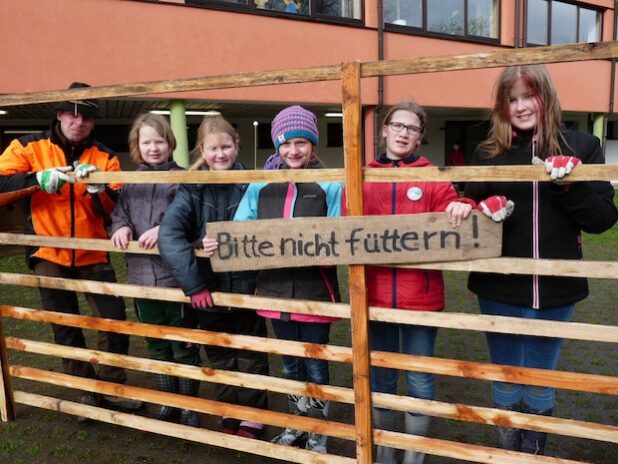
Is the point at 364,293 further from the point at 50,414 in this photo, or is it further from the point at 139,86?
the point at 50,414

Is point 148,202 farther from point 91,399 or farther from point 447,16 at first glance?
point 447,16

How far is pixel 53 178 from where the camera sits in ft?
9.51

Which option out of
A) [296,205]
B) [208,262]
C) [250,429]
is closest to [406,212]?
[296,205]

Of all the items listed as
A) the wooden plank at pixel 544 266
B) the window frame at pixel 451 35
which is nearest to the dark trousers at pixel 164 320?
the wooden plank at pixel 544 266

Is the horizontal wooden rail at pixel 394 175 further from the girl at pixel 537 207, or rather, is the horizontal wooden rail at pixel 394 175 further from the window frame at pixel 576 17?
the window frame at pixel 576 17

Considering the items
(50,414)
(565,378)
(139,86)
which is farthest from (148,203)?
(565,378)

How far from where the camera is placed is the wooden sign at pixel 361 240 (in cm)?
217

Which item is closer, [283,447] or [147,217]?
[283,447]

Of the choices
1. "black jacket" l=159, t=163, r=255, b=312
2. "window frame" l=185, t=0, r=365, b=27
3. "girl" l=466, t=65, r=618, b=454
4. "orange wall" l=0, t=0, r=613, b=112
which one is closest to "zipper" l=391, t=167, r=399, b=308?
"girl" l=466, t=65, r=618, b=454

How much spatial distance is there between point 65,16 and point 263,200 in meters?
6.73

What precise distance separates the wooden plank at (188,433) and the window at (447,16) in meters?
9.90

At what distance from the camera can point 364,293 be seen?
2332mm

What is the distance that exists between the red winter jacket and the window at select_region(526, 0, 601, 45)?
41.4ft

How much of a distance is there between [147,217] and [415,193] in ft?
5.06
